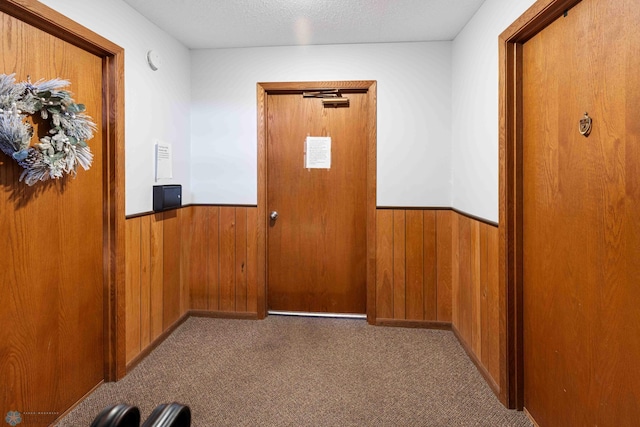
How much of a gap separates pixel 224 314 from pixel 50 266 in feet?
5.17

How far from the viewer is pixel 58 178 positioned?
179 centimetres

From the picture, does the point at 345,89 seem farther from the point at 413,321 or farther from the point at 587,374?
the point at 587,374

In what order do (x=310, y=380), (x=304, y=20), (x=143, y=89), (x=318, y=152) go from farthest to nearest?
(x=318, y=152) → (x=304, y=20) → (x=143, y=89) → (x=310, y=380)

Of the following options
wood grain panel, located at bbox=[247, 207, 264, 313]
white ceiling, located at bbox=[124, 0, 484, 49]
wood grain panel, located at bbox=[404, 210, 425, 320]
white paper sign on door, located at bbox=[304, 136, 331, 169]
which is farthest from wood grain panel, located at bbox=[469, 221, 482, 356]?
wood grain panel, located at bbox=[247, 207, 264, 313]

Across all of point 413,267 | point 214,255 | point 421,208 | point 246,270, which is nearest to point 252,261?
point 246,270

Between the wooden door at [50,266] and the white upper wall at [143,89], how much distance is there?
0.59 feet

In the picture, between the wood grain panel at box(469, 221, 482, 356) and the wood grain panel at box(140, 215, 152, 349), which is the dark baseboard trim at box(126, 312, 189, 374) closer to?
the wood grain panel at box(140, 215, 152, 349)

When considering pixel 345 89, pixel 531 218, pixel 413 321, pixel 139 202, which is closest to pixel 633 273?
pixel 531 218

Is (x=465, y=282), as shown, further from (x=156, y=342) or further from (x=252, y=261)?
(x=156, y=342)

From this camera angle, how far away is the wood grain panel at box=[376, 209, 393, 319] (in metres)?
2.99

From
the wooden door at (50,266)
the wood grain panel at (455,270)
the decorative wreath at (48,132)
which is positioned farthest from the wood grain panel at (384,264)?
the decorative wreath at (48,132)

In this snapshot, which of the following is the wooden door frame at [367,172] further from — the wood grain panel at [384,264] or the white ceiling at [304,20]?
the white ceiling at [304,20]

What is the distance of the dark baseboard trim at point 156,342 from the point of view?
230 cm

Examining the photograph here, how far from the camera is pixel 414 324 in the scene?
2.97 meters
